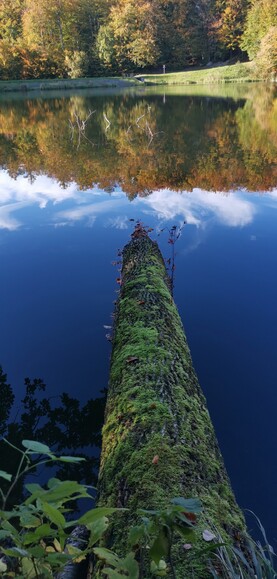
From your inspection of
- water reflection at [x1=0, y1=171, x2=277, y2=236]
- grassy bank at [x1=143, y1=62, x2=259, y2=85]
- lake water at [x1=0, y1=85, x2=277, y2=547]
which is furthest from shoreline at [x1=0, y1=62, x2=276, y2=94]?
water reflection at [x1=0, y1=171, x2=277, y2=236]

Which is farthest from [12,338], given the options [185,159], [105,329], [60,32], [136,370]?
[60,32]

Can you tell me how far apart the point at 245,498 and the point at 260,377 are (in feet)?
5.43

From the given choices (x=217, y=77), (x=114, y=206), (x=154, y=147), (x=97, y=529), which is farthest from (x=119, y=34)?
(x=97, y=529)

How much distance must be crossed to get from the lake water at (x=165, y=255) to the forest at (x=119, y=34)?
138 feet

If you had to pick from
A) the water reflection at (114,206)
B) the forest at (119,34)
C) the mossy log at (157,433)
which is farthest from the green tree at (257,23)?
the mossy log at (157,433)

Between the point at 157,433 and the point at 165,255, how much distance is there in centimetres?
586

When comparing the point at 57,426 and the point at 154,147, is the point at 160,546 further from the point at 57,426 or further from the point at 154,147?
the point at 154,147

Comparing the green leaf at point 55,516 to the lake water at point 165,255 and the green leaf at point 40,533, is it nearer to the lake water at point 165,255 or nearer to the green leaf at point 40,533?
the green leaf at point 40,533

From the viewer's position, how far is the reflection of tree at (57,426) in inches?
149

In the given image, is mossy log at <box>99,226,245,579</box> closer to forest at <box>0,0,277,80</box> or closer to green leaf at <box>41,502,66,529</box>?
green leaf at <box>41,502,66,529</box>

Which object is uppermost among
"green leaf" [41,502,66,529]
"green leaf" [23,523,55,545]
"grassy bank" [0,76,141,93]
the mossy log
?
"grassy bank" [0,76,141,93]

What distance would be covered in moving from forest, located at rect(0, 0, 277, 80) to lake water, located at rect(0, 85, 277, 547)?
41914 mm

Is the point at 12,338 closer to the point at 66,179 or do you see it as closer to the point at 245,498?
the point at 245,498

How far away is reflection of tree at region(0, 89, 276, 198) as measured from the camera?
13.6 m
